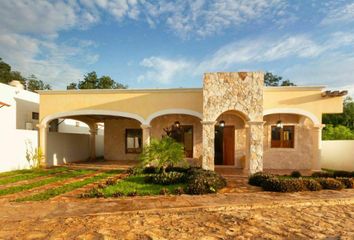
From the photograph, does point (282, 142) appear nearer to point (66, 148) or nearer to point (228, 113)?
point (228, 113)

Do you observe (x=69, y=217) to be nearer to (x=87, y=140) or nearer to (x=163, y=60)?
(x=163, y=60)

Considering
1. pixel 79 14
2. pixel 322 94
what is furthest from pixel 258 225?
pixel 79 14

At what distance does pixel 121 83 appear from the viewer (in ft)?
158

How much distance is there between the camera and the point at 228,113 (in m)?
14.1

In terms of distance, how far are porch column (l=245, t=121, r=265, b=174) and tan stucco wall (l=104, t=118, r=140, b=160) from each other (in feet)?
31.8

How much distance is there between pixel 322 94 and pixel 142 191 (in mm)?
10617

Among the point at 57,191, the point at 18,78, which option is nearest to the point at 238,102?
the point at 57,191

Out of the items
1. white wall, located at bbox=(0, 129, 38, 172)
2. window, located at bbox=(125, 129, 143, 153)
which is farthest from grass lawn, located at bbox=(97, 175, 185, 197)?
window, located at bbox=(125, 129, 143, 153)

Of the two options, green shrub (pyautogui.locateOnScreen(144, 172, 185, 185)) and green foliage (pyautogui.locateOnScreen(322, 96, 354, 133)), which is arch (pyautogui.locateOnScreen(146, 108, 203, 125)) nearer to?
green shrub (pyautogui.locateOnScreen(144, 172, 185, 185))

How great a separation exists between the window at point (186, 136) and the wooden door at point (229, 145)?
7.22 feet

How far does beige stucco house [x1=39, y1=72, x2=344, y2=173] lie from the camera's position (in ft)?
36.8

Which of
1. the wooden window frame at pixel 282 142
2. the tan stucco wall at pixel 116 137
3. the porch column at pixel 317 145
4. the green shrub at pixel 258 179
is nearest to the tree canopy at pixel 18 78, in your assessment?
the tan stucco wall at pixel 116 137

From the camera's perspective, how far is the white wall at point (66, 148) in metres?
14.8

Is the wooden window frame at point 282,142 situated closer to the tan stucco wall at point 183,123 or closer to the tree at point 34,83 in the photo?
the tan stucco wall at point 183,123
